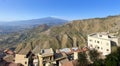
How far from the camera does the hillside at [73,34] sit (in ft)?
400

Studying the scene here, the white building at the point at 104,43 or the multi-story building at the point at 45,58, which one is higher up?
the white building at the point at 104,43

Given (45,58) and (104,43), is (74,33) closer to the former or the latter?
(104,43)

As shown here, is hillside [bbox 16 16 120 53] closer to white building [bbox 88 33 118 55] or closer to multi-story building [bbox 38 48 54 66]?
white building [bbox 88 33 118 55]

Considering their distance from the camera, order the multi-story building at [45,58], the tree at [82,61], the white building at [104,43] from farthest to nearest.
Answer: the white building at [104,43], the multi-story building at [45,58], the tree at [82,61]

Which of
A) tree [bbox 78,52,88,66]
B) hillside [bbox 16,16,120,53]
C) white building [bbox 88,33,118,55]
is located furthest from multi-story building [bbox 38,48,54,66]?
hillside [bbox 16,16,120,53]

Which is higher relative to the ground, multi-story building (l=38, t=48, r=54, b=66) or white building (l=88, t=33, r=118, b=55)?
white building (l=88, t=33, r=118, b=55)

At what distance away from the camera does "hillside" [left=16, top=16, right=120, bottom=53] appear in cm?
12205

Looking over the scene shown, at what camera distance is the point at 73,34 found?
5502 inches

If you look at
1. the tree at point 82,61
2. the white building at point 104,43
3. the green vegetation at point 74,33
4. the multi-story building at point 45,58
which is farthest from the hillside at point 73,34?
the tree at point 82,61

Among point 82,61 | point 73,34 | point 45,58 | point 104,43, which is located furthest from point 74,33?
point 82,61

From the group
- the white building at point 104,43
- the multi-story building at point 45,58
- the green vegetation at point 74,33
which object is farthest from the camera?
the green vegetation at point 74,33

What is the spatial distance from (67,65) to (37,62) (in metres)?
9.86

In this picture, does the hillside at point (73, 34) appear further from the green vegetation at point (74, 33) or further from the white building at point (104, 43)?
the white building at point (104, 43)

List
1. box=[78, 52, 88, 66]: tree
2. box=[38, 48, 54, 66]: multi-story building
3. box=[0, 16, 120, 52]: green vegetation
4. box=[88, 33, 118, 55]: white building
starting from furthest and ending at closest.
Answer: box=[0, 16, 120, 52]: green vegetation, box=[88, 33, 118, 55]: white building, box=[38, 48, 54, 66]: multi-story building, box=[78, 52, 88, 66]: tree
